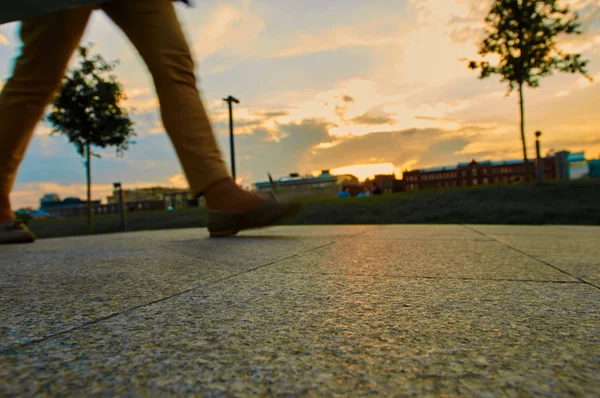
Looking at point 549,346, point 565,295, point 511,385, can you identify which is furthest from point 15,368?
point 565,295

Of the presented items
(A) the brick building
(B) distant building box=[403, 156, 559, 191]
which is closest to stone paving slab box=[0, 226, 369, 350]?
(B) distant building box=[403, 156, 559, 191]

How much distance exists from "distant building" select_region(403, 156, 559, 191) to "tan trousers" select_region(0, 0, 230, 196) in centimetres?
4720

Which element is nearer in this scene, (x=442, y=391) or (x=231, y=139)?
(x=442, y=391)

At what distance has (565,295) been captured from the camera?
0.86m

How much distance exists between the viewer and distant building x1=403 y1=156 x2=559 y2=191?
5057cm

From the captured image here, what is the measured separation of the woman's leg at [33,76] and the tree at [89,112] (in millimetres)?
10510

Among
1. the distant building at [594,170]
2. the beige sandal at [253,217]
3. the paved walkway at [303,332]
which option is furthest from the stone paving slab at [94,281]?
the distant building at [594,170]

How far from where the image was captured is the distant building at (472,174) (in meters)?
50.6

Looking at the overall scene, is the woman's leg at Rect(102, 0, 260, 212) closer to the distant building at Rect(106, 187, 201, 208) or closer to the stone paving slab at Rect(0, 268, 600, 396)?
the stone paving slab at Rect(0, 268, 600, 396)

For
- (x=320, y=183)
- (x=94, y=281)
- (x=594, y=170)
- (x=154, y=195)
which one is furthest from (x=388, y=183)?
(x=94, y=281)

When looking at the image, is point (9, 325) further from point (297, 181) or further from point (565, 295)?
point (297, 181)

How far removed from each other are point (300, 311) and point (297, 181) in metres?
61.2

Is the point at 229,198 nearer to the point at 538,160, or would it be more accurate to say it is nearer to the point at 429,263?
the point at 429,263

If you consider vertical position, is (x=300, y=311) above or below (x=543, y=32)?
below
